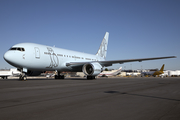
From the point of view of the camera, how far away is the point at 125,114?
3939 mm

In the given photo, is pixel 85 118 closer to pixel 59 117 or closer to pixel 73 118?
pixel 73 118

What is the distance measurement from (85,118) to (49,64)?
740 inches

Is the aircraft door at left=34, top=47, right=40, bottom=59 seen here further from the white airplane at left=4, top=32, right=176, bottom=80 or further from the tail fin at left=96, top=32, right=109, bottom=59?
the tail fin at left=96, top=32, right=109, bottom=59

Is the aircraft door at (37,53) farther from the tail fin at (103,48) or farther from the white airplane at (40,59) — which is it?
the tail fin at (103,48)

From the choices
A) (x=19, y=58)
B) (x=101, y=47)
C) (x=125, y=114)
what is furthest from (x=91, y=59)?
(x=125, y=114)

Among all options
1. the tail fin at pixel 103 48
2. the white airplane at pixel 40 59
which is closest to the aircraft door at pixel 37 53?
the white airplane at pixel 40 59

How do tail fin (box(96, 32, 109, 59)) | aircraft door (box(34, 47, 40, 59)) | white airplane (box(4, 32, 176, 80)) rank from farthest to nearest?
tail fin (box(96, 32, 109, 59)) → aircraft door (box(34, 47, 40, 59)) → white airplane (box(4, 32, 176, 80))

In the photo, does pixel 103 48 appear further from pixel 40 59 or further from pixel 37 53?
pixel 37 53

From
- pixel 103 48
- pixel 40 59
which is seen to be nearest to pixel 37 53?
pixel 40 59

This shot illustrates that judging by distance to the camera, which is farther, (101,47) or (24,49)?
(101,47)

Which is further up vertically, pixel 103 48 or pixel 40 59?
pixel 103 48

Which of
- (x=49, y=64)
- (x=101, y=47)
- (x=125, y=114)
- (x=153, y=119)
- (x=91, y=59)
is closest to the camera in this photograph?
(x=153, y=119)

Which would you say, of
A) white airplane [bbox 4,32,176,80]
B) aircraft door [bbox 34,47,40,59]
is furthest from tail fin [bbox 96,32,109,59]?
aircraft door [bbox 34,47,40,59]

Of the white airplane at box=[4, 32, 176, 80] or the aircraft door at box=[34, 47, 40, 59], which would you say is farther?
the aircraft door at box=[34, 47, 40, 59]
